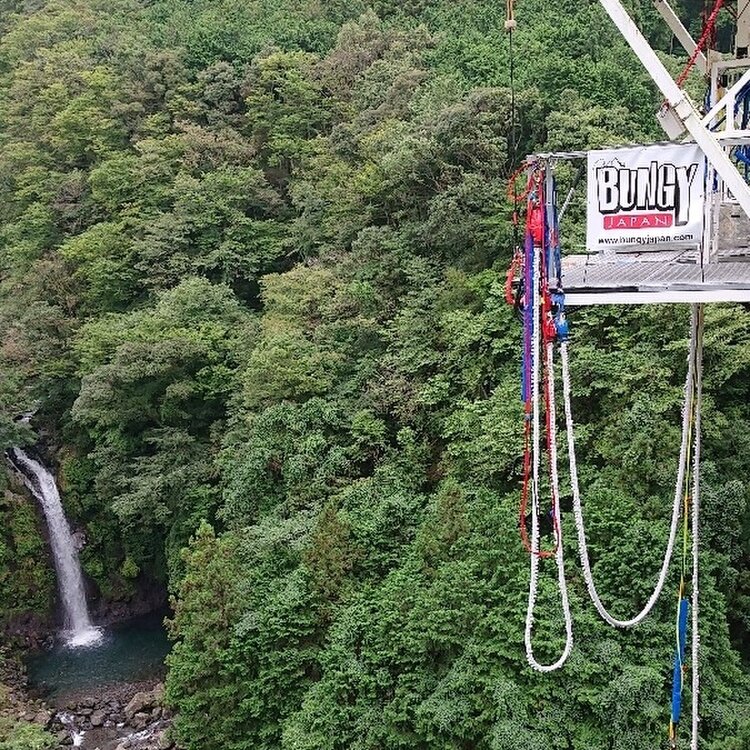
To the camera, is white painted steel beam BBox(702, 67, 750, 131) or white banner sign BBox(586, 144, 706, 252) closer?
white painted steel beam BBox(702, 67, 750, 131)

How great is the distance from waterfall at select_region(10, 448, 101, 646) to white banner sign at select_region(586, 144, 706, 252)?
16.6 metres

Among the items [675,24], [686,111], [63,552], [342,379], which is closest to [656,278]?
[686,111]

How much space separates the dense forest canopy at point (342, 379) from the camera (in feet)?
30.5

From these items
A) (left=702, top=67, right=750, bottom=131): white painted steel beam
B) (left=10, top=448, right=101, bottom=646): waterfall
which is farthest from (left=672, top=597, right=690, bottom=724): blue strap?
(left=10, top=448, right=101, bottom=646): waterfall

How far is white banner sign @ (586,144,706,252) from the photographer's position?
507 centimetres

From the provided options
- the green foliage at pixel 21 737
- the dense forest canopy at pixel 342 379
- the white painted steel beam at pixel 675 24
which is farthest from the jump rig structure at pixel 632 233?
the green foliage at pixel 21 737

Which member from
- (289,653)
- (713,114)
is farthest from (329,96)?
(713,114)

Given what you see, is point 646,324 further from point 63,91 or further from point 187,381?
point 63,91

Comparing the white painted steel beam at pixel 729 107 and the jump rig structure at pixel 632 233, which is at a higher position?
the white painted steel beam at pixel 729 107

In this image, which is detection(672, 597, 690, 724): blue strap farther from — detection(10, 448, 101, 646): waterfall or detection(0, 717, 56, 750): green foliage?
detection(10, 448, 101, 646): waterfall

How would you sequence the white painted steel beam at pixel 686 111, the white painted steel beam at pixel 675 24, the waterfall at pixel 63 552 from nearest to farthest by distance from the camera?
the white painted steel beam at pixel 686 111 → the white painted steel beam at pixel 675 24 → the waterfall at pixel 63 552

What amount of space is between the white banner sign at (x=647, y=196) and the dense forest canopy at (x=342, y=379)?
498 centimetres

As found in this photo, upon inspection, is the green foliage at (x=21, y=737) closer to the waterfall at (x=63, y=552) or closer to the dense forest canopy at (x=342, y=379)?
the dense forest canopy at (x=342, y=379)

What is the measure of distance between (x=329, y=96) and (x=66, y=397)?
42.8ft
